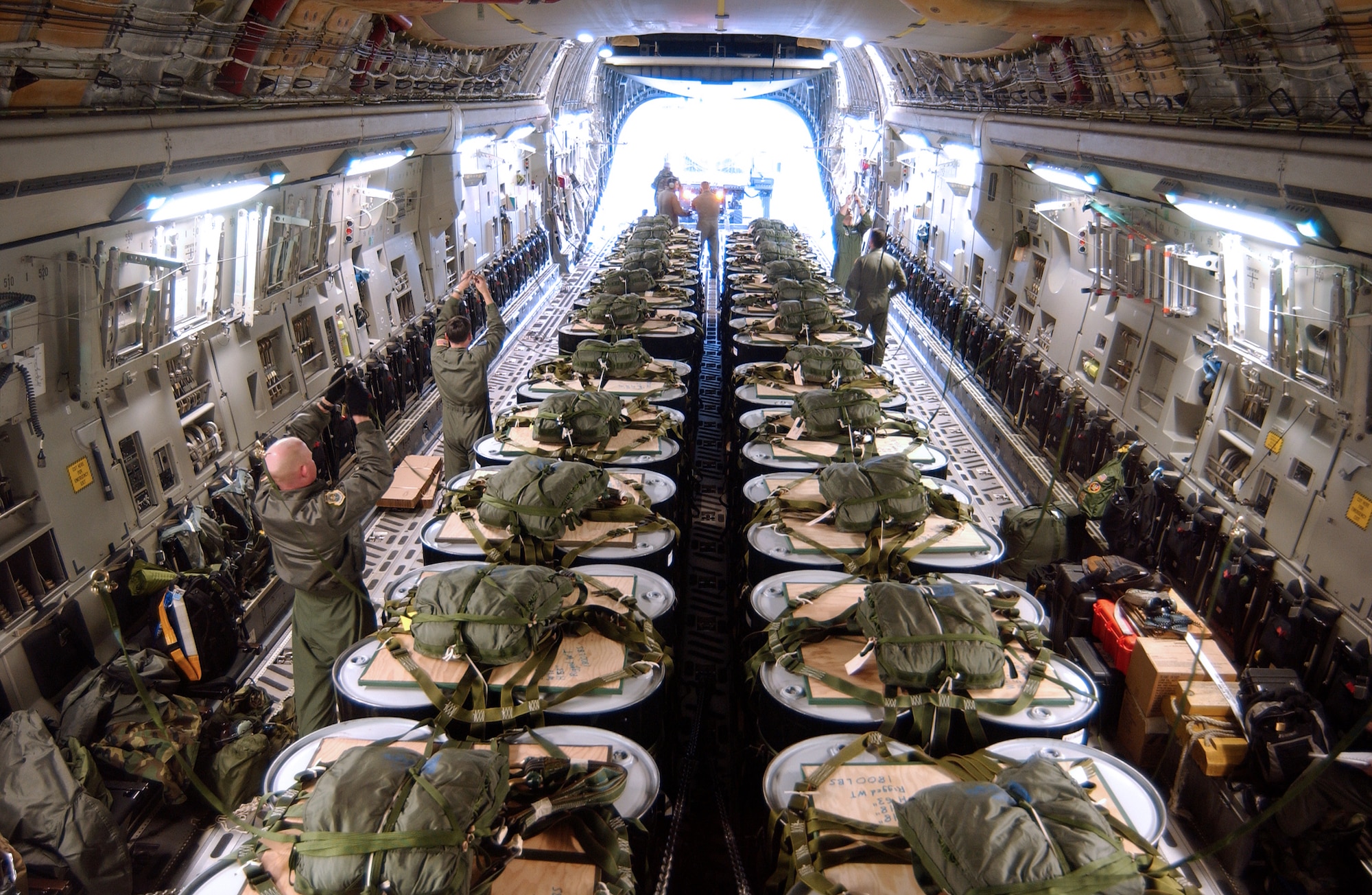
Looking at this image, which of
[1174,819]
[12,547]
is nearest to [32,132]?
[12,547]

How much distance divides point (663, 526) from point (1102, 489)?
3.61m

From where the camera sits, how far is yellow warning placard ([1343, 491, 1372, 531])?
13.8 feet

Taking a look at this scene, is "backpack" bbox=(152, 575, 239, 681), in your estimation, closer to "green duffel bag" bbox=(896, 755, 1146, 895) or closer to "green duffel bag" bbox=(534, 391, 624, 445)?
"green duffel bag" bbox=(534, 391, 624, 445)

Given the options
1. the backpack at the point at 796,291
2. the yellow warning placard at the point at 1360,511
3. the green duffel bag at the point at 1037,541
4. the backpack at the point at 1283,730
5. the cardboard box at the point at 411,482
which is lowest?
the cardboard box at the point at 411,482

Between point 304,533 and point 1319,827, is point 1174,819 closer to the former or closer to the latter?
point 1319,827

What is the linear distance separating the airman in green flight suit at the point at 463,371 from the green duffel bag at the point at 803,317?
2662 millimetres

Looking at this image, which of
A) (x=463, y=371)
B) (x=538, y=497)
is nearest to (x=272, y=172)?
(x=463, y=371)

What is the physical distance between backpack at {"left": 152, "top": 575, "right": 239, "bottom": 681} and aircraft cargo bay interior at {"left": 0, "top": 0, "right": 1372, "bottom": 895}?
0.03 metres

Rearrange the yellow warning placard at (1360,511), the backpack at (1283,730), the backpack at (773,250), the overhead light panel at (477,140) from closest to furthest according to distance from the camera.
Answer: the backpack at (1283,730) → the yellow warning placard at (1360,511) → the overhead light panel at (477,140) → the backpack at (773,250)

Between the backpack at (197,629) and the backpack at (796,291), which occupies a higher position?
the backpack at (796,291)

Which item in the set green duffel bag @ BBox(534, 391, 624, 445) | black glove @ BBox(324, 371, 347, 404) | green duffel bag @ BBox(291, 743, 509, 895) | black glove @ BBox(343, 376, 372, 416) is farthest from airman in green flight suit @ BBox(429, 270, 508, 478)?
green duffel bag @ BBox(291, 743, 509, 895)

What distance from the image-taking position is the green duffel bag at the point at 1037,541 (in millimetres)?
5754

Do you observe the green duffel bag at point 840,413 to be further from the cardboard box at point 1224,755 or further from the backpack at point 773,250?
Answer: the backpack at point 773,250

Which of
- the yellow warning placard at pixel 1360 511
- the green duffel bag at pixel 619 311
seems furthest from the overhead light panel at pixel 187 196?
the yellow warning placard at pixel 1360 511
